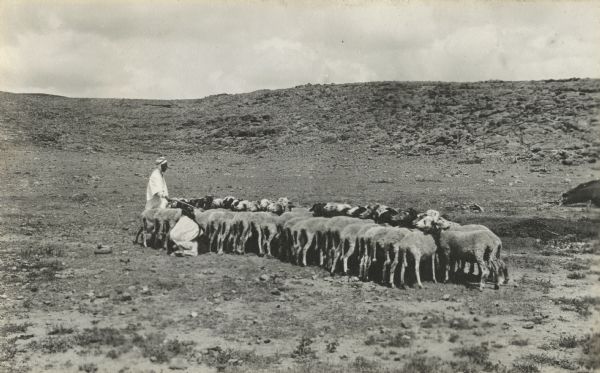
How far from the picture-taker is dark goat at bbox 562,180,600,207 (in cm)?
1778

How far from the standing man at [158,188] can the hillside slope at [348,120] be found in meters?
22.4

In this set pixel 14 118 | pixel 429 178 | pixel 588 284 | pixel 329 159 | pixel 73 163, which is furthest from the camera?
pixel 14 118

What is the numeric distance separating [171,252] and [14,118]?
1316 inches

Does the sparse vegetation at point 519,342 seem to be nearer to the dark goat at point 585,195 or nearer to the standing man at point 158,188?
the standing man at point 158,188

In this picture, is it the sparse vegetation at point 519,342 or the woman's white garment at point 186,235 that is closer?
the sparse vegetation at point 519,342

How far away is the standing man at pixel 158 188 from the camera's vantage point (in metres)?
13.1

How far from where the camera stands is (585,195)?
18109mm

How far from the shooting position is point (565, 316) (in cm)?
817

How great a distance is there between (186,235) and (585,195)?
13175 mm

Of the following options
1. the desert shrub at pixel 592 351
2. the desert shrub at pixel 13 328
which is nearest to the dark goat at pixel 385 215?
the desert shrub at pixel 592 351

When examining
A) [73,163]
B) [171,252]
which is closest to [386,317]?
[171,252]

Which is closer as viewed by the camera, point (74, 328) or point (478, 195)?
point (74, 328)

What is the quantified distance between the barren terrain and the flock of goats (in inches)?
19.4

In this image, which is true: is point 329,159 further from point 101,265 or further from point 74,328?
point 74,328
